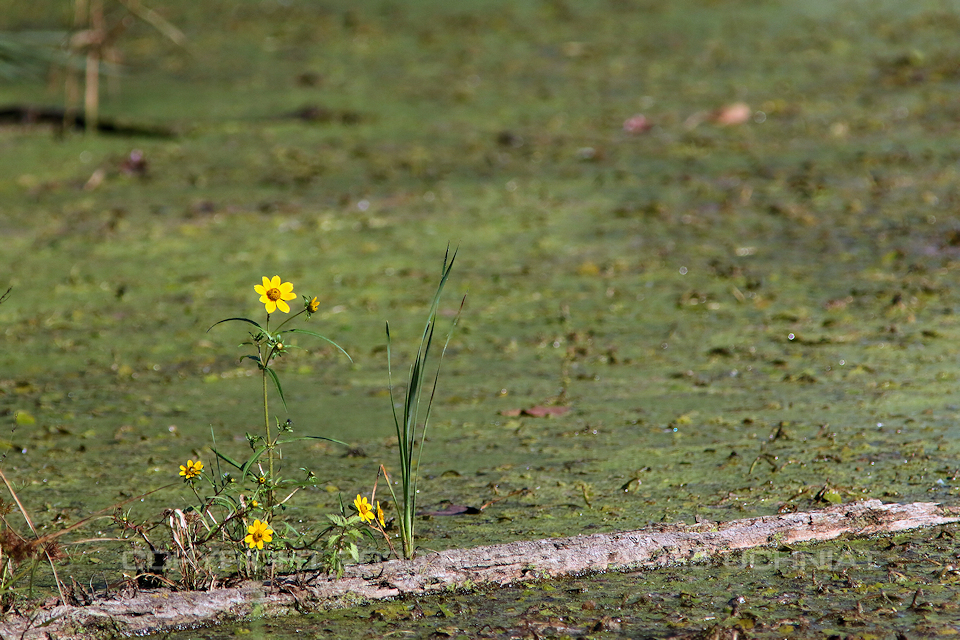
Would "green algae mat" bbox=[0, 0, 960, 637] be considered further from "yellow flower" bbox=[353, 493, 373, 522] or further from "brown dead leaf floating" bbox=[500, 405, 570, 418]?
"yellow flower" bbox=[353, 493, 373, 522]

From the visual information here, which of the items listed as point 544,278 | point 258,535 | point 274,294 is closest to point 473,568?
point 258,535

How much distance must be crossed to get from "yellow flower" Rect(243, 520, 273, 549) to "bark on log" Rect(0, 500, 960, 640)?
0.31 ft

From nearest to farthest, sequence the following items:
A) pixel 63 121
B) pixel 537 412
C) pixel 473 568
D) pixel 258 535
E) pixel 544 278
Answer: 1. pixel 258 535
2. pixel 473 568
3. pixel 537 412
4. pixel 544 278
5. pixel 63 121

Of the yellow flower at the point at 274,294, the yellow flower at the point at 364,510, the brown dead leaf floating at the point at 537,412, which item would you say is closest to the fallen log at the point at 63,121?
the brown dead leaf floating at the point at 537,412

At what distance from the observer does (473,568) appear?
6.14 feet

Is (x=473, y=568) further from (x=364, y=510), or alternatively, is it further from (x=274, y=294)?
(x=274, y=294)

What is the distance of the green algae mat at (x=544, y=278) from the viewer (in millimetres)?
2172

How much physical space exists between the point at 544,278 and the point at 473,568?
2034mm

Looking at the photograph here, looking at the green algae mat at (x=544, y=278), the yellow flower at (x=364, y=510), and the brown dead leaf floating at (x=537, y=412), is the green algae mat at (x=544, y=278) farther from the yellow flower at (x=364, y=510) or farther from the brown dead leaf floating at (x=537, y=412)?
the yellow flower at (x=364, y=510)

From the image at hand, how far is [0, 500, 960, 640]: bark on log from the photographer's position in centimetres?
170

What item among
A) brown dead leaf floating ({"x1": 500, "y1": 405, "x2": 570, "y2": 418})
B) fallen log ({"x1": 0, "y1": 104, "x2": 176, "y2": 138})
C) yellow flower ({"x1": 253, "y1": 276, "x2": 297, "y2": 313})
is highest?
yellow flower ({"x1": 253, "y1": 276, "x2": 297, "y2": 313})

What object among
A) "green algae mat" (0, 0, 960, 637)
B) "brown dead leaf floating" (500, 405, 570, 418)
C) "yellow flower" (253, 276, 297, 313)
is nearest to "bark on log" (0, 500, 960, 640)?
"green algae mat" (0, 0, 960, 637)

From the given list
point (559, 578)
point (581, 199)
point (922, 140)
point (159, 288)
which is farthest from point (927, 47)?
point (559, 578)

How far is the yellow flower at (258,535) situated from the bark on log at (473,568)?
10cm
